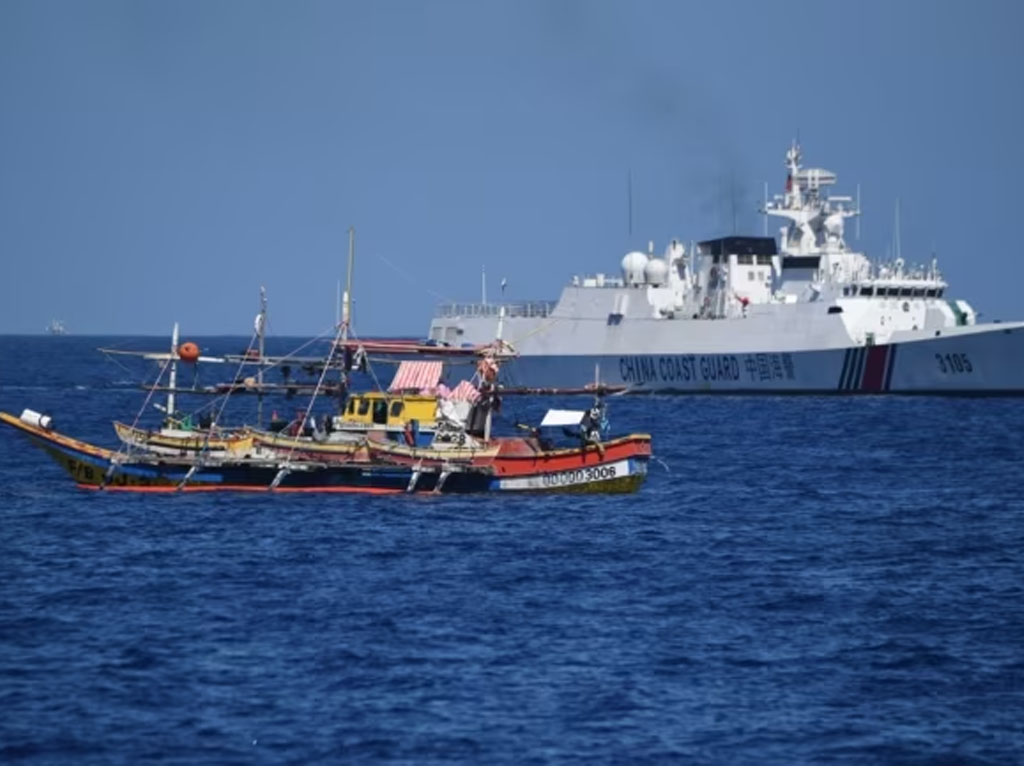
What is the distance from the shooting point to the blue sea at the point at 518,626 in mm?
23125

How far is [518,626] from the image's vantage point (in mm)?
29703

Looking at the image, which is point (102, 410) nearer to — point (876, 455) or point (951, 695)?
point (876, 455)

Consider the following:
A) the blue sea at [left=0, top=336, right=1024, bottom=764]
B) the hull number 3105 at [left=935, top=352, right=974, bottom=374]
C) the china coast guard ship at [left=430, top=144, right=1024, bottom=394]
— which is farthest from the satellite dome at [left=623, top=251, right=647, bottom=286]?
the blue sea at [left=0, top=336, right=1024, bottom=764]

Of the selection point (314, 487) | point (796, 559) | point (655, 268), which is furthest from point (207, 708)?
point (655, 268)

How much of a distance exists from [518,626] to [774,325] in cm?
6374

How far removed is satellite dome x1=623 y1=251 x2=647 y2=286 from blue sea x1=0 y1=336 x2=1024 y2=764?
50.6 meters

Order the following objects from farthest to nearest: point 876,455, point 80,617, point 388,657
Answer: point 876,455 < point 80,617 < point 388,657

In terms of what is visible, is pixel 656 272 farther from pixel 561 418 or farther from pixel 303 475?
pixel 303 475

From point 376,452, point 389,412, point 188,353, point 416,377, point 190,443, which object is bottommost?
point 376,452

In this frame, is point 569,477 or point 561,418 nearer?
point 569,477

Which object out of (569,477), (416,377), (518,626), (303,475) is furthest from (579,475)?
(518,626)

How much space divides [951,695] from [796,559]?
1230 centimetres

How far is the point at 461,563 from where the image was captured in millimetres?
35750

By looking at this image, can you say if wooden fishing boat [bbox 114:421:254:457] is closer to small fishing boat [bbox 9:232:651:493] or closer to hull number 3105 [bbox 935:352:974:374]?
small fishing boat [bbox 9:232:651:493]
